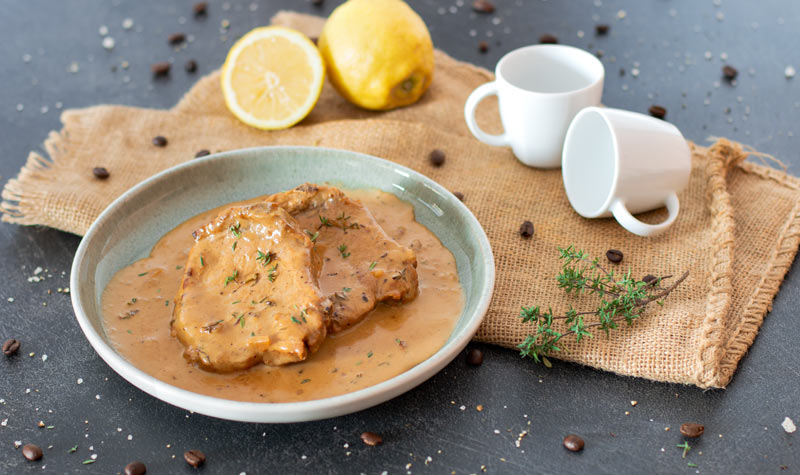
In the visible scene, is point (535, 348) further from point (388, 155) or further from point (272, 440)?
point (388, 155)

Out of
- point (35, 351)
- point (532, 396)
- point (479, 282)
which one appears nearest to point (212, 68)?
point (35, 351)

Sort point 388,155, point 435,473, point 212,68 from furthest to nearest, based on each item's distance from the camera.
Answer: point 212,68
point 388,155
point 435,473

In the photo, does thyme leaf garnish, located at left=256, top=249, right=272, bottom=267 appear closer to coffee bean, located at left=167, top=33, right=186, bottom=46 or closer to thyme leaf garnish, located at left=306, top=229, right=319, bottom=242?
thyme leaf garnish, located at left=306, top=229, right=319, bottom=242

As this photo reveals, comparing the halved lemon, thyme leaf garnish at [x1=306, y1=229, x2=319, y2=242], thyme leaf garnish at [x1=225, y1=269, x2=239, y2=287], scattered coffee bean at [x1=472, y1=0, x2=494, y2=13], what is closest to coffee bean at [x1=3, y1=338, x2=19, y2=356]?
thyme leaf garnish at [x1=225, y1=269, x2=239, y2=287]

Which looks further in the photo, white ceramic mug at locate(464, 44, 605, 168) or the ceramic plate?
white ceramic mug at locate(464, 44, 605, 168)

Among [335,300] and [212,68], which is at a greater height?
[335,300]

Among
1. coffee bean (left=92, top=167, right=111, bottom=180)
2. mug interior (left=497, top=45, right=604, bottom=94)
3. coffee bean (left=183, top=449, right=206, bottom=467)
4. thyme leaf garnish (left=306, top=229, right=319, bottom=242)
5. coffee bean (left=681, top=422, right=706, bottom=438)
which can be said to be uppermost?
mug interior (left=497, top=45, right=604, bottom=94)

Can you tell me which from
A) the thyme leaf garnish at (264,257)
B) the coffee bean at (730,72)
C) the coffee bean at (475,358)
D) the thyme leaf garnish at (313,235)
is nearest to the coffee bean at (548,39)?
the coffee bean at (730,72)

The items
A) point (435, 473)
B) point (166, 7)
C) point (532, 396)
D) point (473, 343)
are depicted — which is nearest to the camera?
point (435, 473)
